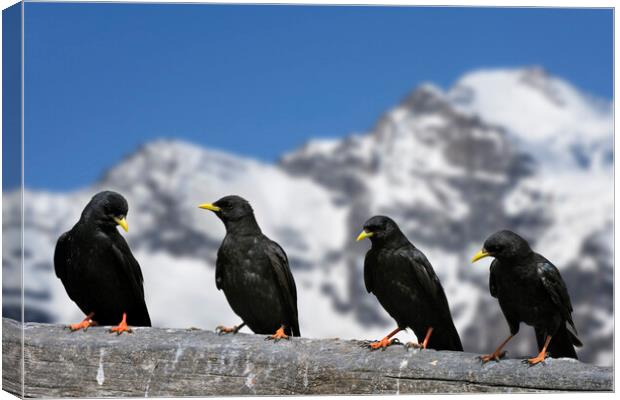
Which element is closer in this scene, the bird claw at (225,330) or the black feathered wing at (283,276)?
the bird claw at (225,330)

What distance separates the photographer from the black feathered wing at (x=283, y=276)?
51.5 ft

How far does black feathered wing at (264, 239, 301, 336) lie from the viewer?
618 inches

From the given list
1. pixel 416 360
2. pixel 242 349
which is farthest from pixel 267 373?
pixel 416 360

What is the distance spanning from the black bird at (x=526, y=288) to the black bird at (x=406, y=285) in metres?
0.87

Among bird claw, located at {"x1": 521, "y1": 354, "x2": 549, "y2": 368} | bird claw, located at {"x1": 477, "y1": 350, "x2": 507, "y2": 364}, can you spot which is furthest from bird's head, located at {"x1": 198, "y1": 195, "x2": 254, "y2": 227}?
bird claw, located at {"x1": 521, "y1": 354, "x2": 549, "y2": 368}

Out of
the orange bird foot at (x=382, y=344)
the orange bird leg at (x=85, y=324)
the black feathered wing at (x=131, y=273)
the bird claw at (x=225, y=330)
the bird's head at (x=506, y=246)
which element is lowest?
the orange bird foot at (x=382, y=344)

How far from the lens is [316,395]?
1573 centimetres

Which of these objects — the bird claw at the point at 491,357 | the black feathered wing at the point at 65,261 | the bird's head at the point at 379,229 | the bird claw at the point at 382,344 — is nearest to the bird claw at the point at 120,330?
the black feathered wing at the point at 65,261

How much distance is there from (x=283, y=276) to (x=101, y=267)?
2723 mm

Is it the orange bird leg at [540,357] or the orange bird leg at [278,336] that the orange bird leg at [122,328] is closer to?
the orange bird leg at [278,336]

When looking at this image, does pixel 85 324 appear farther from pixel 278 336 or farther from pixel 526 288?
pixel 526 288

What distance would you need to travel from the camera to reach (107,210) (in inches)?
604

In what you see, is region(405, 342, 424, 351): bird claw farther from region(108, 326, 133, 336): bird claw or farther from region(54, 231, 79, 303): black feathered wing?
region(54, 231, 79, 303): black feathered wing

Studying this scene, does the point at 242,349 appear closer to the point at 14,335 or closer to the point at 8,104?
the point at 14,335
